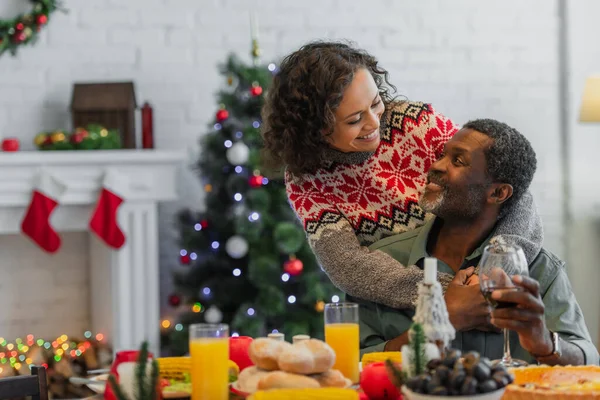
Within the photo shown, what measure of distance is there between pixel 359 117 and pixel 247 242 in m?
1.78

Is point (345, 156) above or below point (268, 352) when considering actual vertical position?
above

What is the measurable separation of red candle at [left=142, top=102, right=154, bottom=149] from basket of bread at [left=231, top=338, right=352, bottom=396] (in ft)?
9.32

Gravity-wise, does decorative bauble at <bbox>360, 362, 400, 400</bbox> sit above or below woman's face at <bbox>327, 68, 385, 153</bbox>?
below

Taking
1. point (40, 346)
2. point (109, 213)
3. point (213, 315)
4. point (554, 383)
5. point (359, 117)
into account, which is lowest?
point (40, 346)

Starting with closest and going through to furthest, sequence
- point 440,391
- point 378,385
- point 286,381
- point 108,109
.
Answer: point 440,391
point 286,381
point 378,385
point 108,109

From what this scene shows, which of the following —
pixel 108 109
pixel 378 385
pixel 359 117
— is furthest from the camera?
pixel 108 109

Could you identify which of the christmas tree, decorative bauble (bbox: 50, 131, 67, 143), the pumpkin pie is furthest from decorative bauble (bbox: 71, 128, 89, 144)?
the pumpkin pie

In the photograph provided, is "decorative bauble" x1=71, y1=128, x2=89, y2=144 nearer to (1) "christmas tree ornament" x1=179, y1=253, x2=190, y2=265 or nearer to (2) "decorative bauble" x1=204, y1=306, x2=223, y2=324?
(1) "christmas tree ornament" x1=179, y1=253, x2=190, y2=265

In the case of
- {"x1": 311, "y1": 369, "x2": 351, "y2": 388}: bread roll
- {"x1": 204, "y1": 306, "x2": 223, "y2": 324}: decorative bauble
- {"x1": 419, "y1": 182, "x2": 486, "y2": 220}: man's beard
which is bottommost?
{"x1": 204, "y1": 306, "x2": 223, "y2": 324}: decorative bauble

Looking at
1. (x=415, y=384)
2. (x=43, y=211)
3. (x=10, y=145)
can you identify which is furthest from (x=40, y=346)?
(x=415, y=384)

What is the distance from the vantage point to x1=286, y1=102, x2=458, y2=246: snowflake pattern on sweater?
2.26 m

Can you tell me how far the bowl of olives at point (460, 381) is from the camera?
4.04ft

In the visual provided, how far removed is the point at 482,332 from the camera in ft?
6.31

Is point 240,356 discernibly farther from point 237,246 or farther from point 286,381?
point 237,246
